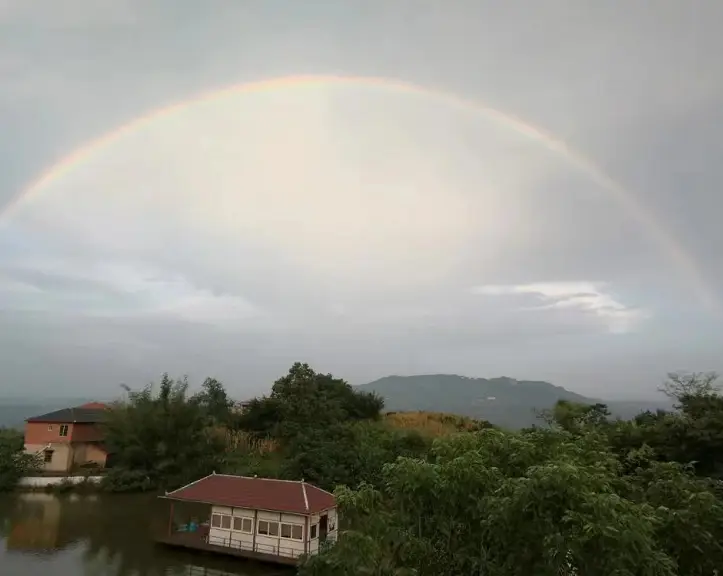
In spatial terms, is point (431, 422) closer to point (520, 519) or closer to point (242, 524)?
point (242, 524)

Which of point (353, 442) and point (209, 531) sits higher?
point (353, 442)

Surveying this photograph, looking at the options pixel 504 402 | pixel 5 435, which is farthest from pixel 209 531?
pixel 504 402

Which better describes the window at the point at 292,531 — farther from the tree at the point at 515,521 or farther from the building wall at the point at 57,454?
the building wall at the point at 57,454

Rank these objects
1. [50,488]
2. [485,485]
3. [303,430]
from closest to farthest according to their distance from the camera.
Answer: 1. [485,485]
2. [50,488]
3. [303,430]

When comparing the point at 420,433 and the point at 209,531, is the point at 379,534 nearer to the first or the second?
the point at 209,531

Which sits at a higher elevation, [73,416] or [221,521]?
[73,416]

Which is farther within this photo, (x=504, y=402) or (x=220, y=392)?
(x=504, y=402)

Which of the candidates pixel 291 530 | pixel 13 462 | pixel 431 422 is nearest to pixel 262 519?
pixel 291 530
